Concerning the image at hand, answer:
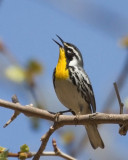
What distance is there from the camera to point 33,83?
2.55 m

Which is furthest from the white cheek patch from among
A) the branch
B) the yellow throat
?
the branch

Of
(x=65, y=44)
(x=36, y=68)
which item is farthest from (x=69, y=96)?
(x=36, y=68)

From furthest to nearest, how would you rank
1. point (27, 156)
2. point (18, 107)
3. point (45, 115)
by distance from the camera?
point (45, 115)
point (18, 107)
point (27, 156)

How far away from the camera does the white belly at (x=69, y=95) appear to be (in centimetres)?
548

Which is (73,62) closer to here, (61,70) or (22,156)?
(61,70)

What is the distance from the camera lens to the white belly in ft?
18.0

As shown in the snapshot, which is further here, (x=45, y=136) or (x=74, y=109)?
(x=74, y=109)

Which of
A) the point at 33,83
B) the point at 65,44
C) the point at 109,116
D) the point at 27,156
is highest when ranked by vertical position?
the point at 65,44

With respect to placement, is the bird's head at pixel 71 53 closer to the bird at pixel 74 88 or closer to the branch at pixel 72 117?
the bird at pixel 74 88

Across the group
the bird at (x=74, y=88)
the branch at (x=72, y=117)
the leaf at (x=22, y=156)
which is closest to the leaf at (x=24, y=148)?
the leaf at (x=22, y=156)

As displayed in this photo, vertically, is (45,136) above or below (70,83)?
below

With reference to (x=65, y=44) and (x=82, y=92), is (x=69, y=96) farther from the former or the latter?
(x=65, y=44)

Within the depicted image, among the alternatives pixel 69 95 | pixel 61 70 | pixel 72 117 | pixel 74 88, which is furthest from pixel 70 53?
pixel 72 117

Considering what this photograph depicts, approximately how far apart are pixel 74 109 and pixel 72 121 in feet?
9.06
